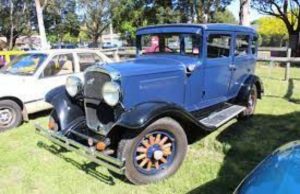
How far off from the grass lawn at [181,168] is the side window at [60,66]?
4.23 ft

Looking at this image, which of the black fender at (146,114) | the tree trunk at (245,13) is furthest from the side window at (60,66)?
the tree trunk at (245,13)

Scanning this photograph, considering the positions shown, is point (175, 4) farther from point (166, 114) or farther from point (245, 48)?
point (166, 114)

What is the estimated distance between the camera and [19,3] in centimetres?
3762

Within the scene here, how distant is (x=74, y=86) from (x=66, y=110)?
40 cm

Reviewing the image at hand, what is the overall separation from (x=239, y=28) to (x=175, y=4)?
29319mm

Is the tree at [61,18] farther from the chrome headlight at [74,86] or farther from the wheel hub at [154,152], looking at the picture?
the wheel hub at [154,152]

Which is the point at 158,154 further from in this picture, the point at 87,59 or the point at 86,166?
the point at 87,59

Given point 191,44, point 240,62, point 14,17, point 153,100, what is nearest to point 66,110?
point 153,100

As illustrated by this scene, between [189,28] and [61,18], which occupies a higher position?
[61,18]

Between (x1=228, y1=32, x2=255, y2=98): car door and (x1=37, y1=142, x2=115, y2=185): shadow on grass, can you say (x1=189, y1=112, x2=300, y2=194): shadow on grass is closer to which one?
(x1=228, y1=32, x2=255, y2=98): car door

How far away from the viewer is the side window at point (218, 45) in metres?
6.21

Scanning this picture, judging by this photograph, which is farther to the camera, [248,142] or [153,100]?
[248,142]

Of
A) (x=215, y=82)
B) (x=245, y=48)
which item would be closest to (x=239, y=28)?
(x=245, y=48)

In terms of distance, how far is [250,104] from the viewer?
25.3 ft
